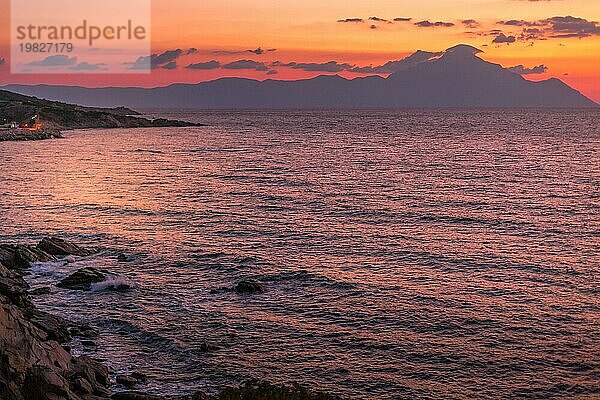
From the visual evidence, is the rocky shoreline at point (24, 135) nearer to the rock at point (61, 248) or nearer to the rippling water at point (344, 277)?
the rippling water at point (344, 277)

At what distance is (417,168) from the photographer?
101m

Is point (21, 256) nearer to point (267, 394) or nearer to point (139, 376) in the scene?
point (139, 376)

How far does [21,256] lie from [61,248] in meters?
3.40

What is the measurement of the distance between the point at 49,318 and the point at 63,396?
12411 millimetres

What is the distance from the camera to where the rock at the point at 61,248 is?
46.5 meters

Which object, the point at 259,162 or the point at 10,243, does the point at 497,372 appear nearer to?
→ the point at 10,243

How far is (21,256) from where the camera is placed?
144ft

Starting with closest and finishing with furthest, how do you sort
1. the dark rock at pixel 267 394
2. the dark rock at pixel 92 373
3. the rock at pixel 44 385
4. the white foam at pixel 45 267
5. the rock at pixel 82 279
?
the rock at pixel 44 385, the dark rock at pixel 267 394, the dark rock at pixel 92 373, the rock at pixel 82 279, the white foam at pixel 45 267

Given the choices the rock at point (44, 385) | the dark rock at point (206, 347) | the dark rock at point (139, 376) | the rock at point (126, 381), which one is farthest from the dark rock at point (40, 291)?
the rock at point (44, 385)

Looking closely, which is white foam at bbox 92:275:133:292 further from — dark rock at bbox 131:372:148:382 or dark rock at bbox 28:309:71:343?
dark rock at bbox 131:372:148:382

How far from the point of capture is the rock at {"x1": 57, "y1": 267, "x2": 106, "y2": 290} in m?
38.9

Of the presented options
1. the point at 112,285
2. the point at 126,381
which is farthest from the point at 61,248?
the point at 126,381

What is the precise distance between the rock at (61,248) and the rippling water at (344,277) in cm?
198

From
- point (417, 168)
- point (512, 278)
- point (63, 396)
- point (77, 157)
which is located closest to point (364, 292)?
point (512, 278)
